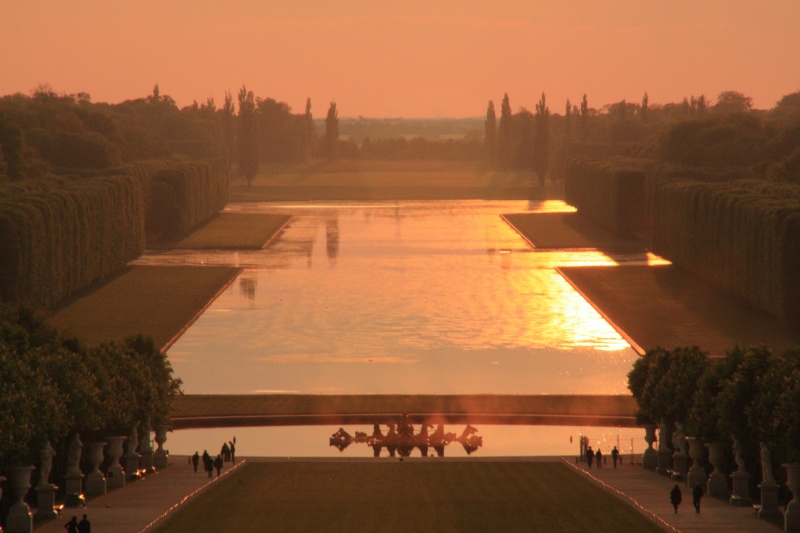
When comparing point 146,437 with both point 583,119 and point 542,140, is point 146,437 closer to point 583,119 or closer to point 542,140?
point 542,140

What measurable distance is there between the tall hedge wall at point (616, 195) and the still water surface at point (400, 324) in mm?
8516

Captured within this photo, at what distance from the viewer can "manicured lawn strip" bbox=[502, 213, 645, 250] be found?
8875cm

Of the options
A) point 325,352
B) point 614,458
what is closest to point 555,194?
point 325,352

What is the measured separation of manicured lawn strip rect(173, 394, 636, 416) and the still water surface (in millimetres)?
1005

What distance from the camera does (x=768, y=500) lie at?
28.2m

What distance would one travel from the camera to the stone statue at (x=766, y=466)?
93.1ft

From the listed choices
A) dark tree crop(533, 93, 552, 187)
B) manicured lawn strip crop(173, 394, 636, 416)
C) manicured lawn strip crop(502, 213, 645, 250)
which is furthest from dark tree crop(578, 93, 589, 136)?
manicured lawn strip crop(173, 394, 636, 416)

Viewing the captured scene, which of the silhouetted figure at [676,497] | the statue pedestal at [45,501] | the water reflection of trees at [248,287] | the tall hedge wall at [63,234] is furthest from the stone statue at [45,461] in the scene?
the water reflection of trees at [248,287]

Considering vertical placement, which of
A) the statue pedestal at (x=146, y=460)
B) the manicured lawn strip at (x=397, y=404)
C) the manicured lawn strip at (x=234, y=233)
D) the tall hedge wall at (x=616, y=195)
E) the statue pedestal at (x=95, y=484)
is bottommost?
the statue pedestal at (x=146, y=460)

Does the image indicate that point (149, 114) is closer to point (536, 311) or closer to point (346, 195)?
point (346, 195)

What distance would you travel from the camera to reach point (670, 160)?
4515 inches

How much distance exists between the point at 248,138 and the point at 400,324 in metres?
106

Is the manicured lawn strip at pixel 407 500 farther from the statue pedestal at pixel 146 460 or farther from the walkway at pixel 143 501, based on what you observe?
the statue pedestal at pixel 146 460

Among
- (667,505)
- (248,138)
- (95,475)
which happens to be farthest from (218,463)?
(248,138)
